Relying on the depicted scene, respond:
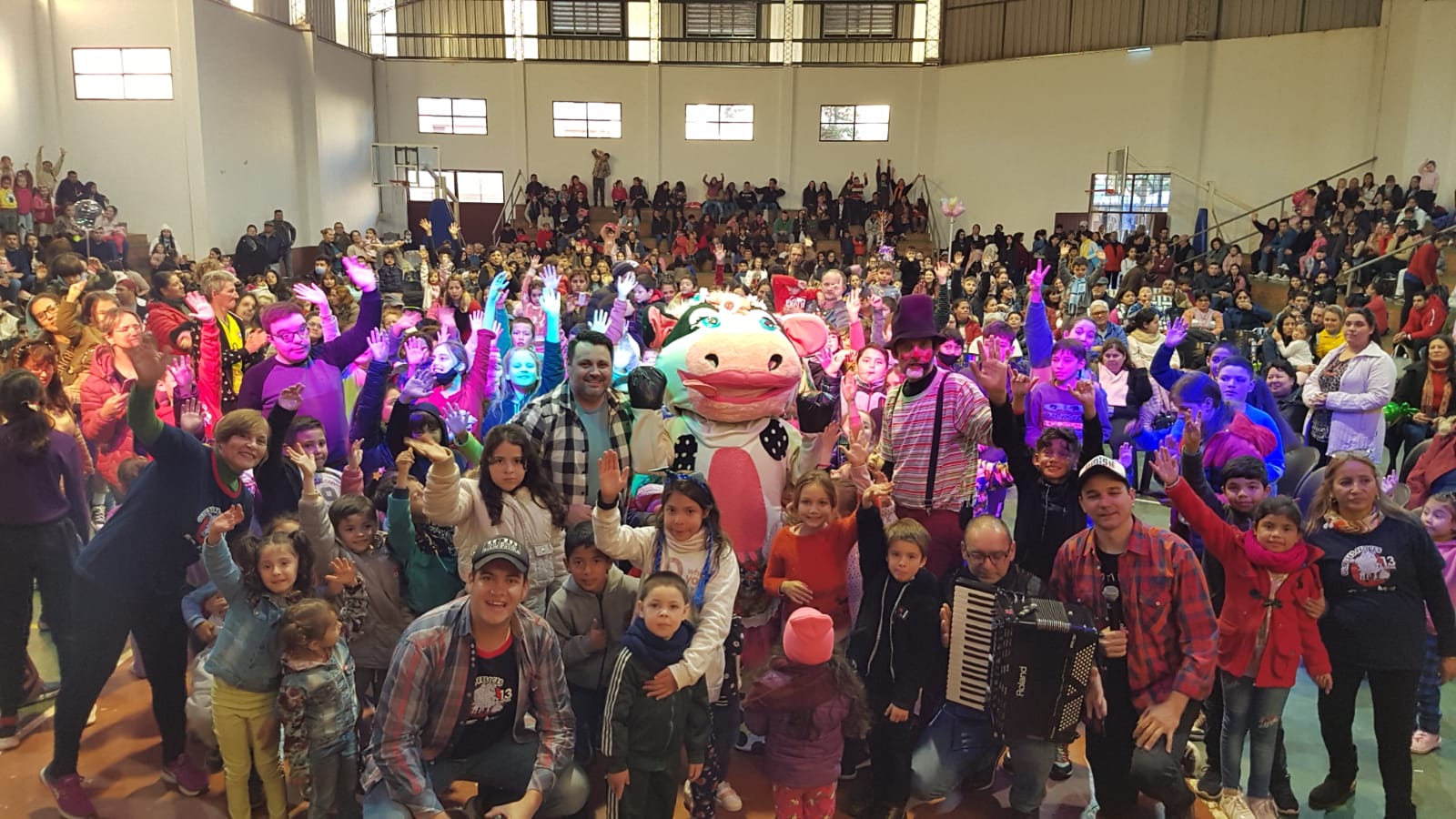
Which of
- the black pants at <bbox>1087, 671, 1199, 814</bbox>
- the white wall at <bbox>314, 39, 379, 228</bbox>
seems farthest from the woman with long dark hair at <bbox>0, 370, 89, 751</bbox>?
the white wall at <bbox>314, 39, 379, 228</bbox>

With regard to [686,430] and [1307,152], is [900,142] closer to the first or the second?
[1307,152]

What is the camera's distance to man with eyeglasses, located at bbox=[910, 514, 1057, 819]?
3.78 meters

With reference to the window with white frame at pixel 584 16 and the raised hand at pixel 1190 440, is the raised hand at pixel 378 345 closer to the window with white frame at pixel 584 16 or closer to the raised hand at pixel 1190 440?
the raised hand at pixel 1190 440

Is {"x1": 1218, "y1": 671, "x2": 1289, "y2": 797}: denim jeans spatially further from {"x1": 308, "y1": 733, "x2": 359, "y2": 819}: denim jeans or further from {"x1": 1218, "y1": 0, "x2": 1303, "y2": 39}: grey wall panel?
{"x1": 1218, "y1": 0, "x2": 1303, "y2": 39}: grey wall panel

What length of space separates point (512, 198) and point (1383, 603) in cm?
2346

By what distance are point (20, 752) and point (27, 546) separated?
0.92m

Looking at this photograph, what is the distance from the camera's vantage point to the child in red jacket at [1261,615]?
3.80 m

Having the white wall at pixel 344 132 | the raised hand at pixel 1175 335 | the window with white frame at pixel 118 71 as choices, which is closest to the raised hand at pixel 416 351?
the raised hand at pixel 1175 335

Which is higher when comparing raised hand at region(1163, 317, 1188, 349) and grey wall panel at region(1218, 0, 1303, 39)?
grey wall panel at region(1218, 0, 1303, 39)

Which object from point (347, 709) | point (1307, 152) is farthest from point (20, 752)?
point (1307, 152)

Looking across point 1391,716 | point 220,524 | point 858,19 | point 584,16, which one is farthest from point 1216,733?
point 584,16

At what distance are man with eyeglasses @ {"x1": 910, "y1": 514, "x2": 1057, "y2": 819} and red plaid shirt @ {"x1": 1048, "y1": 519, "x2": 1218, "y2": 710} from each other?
232 millimetres

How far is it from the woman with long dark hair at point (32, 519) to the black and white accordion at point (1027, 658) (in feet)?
11.1

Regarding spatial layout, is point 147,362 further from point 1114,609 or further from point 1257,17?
point 1257,17
